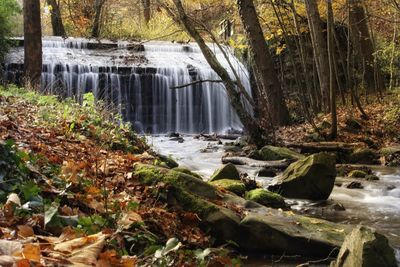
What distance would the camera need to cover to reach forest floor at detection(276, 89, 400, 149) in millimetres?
12031

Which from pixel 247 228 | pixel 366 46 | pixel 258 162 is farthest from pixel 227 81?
pixel 366 46

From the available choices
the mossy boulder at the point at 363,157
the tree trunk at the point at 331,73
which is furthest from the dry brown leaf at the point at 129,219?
the tree trunk at the point at 331,73

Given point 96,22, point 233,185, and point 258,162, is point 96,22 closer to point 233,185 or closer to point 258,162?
point 258,162

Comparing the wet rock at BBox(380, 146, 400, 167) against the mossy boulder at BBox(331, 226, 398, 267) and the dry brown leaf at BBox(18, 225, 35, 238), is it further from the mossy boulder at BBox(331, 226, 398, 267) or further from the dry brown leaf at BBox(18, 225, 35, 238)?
the dry brown leaf at BBox(18, 225, 35, 238)

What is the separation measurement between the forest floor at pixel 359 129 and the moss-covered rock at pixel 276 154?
48.2 inches

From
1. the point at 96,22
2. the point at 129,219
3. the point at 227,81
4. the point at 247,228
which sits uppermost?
the point at 96,22

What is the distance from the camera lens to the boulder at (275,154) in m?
10.1

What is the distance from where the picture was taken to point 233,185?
657 cm

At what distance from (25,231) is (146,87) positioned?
16.5 metres

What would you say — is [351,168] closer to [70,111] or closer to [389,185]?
[389,185]

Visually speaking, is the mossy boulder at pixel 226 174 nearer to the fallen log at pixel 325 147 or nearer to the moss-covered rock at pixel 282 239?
the moss-covered rock at pixel 282 239

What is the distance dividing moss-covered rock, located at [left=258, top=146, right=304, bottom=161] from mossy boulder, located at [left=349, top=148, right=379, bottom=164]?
45.2 inches

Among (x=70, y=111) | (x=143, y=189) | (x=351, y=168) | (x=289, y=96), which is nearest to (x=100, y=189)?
(x=143, y=189)

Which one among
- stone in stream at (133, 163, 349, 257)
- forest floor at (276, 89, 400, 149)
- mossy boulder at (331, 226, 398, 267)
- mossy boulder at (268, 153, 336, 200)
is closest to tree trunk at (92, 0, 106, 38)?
forest floor at (276, 89, 400, 149)
